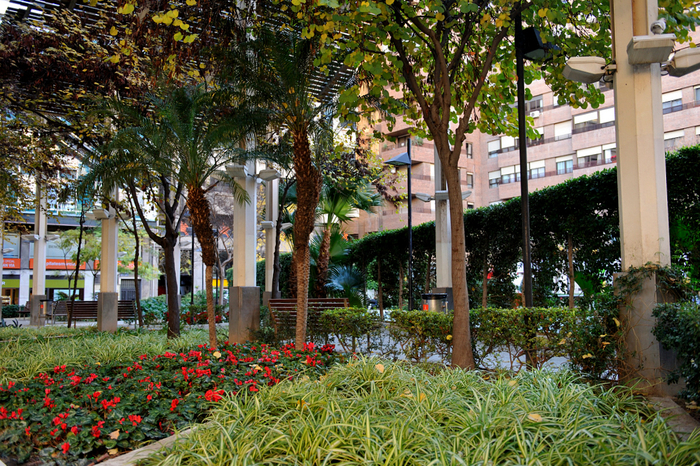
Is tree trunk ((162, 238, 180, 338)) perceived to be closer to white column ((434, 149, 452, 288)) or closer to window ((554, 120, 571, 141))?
white column ((434, 149, 452, 288))

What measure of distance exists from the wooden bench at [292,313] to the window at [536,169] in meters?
28.9

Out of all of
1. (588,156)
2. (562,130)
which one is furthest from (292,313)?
(562,130)

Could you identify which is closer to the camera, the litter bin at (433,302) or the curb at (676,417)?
the curb at (676,417)

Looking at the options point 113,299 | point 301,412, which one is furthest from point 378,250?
point 301,412

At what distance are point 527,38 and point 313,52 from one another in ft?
11.0

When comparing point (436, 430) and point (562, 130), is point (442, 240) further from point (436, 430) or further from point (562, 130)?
point (562, 130)

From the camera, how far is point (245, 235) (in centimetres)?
1346

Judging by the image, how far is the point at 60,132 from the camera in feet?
47.1

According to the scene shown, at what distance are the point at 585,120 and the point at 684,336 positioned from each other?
33351mm

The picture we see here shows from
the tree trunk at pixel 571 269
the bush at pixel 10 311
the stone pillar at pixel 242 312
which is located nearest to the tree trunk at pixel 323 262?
the stone pillar at pixel 242 312

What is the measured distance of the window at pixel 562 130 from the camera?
1404 inches

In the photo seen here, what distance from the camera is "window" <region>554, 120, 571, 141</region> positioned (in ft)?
117

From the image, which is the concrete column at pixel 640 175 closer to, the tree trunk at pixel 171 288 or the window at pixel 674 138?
the tree trunk at pixel 171 288

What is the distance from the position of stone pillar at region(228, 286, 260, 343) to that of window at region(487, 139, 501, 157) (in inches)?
1230
